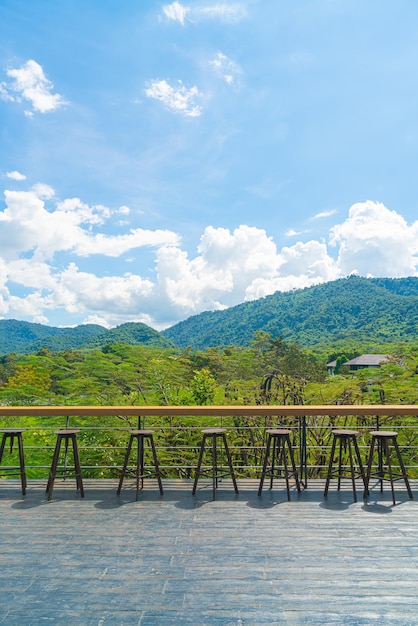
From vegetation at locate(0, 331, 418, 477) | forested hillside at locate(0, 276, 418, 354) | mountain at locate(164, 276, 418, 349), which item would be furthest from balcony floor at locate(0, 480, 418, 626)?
mountain at locate(164, 276, 418, 349)

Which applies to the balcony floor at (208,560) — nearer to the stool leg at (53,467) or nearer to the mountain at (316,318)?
the stool leg at (53,467)

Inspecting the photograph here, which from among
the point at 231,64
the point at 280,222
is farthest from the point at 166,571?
the point at 280,222

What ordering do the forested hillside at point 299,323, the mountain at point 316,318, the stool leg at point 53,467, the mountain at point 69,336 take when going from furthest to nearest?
the mountain at point 316,318 < the forested hillside at point 299,323 < the mountain at point 69,336 < the stool leg at point 53,467

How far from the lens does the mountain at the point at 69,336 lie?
2230cm

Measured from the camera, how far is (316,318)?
47.8 metres

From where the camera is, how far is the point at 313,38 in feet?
22.9

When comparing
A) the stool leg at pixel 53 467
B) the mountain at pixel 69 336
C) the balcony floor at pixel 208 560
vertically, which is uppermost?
the mountain at pixel 69 336

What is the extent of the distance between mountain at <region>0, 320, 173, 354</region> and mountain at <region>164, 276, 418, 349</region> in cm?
1014

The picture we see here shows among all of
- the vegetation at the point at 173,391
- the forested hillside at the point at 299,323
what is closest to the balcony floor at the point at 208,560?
the vegetation at the point at 173,391

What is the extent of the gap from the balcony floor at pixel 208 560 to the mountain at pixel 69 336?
10.5 m

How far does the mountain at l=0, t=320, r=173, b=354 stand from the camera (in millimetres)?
22297

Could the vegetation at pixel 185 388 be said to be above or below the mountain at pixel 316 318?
below

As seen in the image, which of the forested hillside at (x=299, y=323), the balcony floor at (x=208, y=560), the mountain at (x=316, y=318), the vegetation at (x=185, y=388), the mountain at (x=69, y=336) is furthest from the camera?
the mountain at (x=316, y=318)

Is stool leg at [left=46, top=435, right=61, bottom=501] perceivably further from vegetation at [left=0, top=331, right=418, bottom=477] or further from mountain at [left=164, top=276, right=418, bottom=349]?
mountain at [left=164, top=276, right=418, bottom=349]
